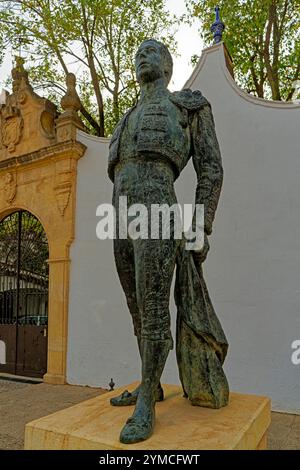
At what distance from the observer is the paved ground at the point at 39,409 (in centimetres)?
383

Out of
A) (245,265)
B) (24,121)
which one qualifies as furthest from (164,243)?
(24,121)

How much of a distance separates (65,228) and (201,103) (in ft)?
15.4

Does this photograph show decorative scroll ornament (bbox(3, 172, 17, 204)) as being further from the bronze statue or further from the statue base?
the statue base

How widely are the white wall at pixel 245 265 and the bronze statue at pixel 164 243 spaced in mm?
2766

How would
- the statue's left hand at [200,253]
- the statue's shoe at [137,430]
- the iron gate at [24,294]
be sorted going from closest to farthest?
the statue's shoe at [137,430] < the statue's left hand at [200,253] < the iron gate at [24,294]

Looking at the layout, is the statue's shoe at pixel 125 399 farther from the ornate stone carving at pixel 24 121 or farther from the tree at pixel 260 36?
the tree at pixel 260 36

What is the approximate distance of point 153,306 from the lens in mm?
2260

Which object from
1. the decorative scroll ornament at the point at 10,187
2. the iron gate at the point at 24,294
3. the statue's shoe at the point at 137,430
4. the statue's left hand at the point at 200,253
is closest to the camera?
the statue's shoe at the point at 137,430

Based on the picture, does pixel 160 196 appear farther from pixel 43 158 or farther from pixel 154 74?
pixel 43 158

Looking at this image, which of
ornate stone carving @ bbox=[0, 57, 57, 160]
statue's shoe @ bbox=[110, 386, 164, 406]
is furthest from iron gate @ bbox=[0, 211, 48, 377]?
statue's shoe @ bbox=[110, 386, 164, 406]

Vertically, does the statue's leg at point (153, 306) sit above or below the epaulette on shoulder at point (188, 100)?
below

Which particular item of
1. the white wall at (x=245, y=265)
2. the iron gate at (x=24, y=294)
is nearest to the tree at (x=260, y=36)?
the white wall at (x=245, y=265)
